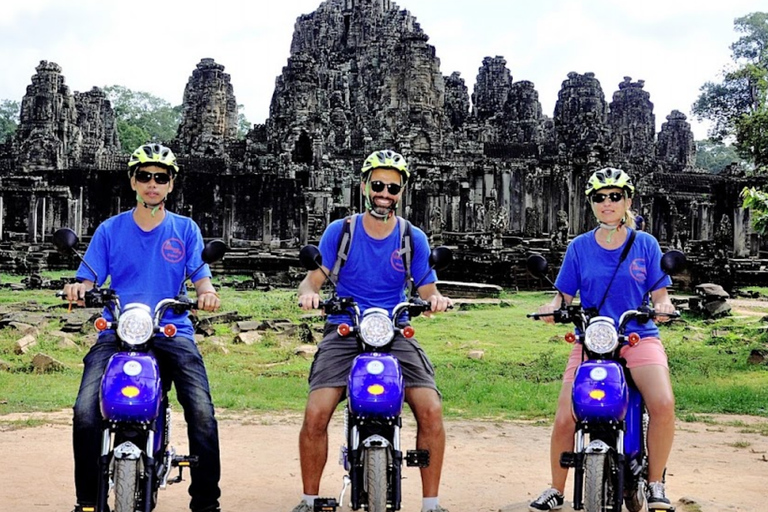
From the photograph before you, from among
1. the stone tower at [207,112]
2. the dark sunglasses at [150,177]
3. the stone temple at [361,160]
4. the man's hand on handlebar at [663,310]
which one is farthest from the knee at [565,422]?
the stone tower at [207,112]

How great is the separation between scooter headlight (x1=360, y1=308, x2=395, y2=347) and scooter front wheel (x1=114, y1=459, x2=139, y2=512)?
1.22 m

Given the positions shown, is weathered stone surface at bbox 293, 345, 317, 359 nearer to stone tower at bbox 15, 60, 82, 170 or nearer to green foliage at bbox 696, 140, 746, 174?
stone tower at bbox 15, 60, 82, 170

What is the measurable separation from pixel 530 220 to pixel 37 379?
32662mm

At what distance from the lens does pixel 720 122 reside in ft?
200

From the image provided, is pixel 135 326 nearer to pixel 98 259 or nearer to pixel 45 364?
pixel 98 259

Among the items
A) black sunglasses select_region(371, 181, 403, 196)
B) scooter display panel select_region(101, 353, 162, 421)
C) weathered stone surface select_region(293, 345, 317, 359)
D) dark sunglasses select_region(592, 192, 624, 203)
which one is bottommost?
weathered stone surface select_region(293, 345, 317, 359)

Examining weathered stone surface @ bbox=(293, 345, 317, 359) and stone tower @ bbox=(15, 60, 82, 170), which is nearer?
weathered stone surface @ bbox=(293, 345, 317, 359)

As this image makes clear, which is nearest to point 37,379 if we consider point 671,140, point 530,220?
point 530,220

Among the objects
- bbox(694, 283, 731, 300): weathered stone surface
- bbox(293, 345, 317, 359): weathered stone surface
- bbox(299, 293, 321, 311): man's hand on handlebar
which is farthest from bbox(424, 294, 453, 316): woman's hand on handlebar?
bbox(694, 283, 731, 300): weathered stone surface

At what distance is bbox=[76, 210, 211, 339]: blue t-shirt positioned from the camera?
4895mm

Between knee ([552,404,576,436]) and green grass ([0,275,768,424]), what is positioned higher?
knee ([552,404,576,436])

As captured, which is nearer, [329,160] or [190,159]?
[329,160]

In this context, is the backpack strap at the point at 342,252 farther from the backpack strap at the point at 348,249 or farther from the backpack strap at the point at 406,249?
the backpack strap at the point at 406,249

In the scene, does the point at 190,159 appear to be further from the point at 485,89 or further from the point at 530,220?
the point at 485,89
